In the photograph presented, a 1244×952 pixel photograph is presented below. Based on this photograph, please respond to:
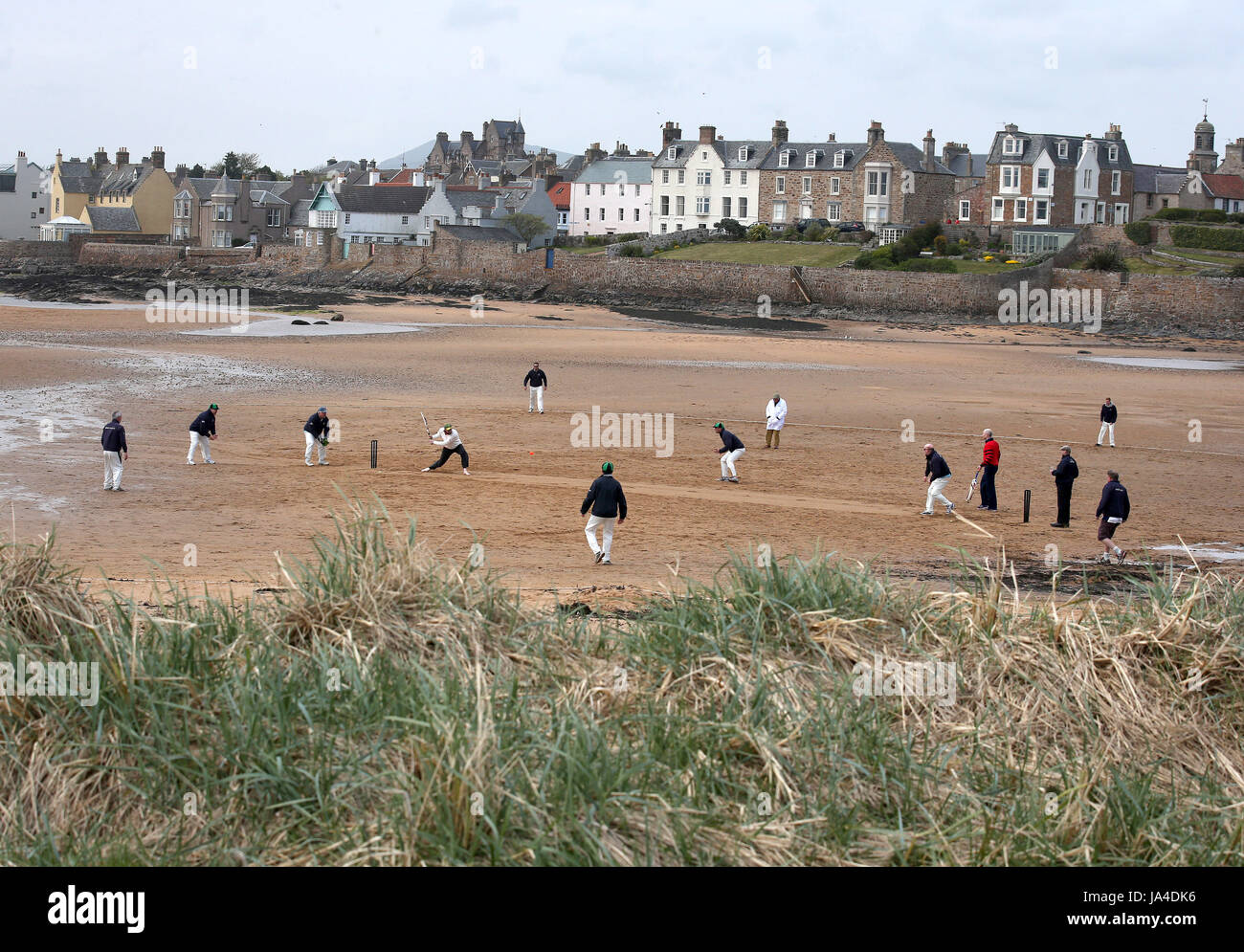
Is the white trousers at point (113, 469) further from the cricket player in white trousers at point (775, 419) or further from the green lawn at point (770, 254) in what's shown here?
the green lawn at point (770, 254)

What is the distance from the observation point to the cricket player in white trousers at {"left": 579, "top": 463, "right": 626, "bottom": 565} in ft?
50.5

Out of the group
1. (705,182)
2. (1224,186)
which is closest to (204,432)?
(705,182)

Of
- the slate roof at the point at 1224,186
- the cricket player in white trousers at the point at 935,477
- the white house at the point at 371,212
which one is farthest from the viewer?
the white house at the point at 371,212

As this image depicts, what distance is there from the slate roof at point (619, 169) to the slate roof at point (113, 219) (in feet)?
124

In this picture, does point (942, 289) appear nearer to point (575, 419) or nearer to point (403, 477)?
point (575, 419)

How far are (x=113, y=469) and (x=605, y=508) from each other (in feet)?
30.1

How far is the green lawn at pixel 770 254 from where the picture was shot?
68.3 metres

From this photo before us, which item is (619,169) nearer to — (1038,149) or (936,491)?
(1038,149)

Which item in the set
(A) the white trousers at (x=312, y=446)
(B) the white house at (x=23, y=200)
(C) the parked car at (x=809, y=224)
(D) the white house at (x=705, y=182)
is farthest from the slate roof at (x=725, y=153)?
(A) the white trousers at (x=312, y=446)

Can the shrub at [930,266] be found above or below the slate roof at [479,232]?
below

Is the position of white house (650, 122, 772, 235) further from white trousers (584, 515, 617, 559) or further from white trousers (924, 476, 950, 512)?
white trousers (584, 515, 617, 559)

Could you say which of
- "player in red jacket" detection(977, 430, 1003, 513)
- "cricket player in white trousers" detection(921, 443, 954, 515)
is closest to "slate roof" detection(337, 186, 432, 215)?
"player in red jacket" detection(977, 430, 1003, 513)

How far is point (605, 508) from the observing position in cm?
1547
